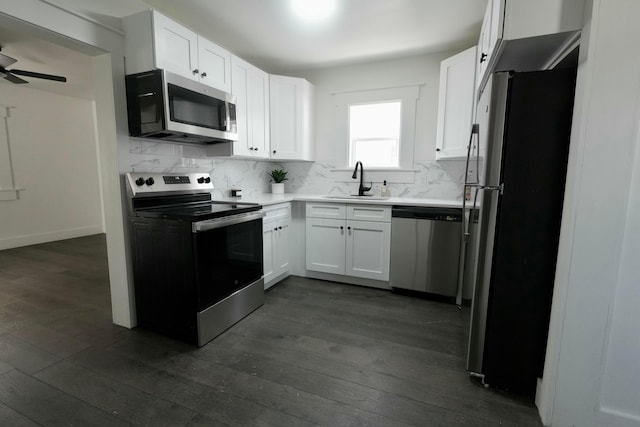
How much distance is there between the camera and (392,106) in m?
3.55

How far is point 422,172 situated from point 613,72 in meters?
2.22

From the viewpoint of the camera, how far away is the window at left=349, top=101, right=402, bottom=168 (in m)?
3.56

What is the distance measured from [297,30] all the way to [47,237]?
214 inches

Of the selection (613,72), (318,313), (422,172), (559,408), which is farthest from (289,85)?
(559,408)

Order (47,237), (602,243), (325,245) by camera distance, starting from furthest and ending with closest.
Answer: (47,237) → (325,245) → (602,243)

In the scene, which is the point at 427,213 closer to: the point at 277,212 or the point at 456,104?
the point at 456,104

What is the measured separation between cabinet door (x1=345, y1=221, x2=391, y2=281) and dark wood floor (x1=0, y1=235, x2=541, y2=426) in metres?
0.36

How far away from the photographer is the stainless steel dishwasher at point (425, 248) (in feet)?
8.97

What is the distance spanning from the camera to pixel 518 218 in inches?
59.3

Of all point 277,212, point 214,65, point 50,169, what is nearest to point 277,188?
point 277,212

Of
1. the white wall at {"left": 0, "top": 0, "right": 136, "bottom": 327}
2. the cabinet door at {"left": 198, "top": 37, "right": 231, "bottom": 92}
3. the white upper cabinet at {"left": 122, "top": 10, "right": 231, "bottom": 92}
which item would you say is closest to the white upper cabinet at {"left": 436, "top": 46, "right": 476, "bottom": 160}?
the cabinet door at {"left": 198, "top": 37, "right": 231, "bottom": 92}

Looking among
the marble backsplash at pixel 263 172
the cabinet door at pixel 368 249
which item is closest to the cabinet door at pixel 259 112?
the marble backsplash at pixel 263 172

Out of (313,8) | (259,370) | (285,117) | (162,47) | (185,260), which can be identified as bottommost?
(259,370)

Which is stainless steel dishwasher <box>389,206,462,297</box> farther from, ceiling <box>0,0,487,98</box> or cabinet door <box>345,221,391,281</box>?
ceiling <box>0,0,487,98</box>
